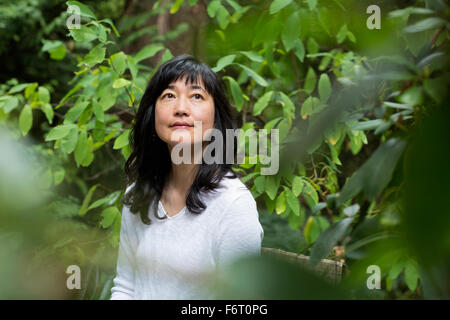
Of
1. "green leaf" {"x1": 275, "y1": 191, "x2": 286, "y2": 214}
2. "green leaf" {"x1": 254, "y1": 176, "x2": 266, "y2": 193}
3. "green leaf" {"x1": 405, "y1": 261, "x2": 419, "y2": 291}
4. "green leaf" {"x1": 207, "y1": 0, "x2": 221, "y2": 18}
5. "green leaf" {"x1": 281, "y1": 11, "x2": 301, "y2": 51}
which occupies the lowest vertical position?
"green leaf" {"x1": 405, "y1": 261, "x2": 419, "y2": 291}

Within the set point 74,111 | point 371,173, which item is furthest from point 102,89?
point 371,173

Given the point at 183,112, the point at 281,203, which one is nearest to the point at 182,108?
the point at 183,112

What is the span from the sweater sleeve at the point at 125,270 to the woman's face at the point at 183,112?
26 cm

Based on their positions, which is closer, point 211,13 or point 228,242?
point 228,242

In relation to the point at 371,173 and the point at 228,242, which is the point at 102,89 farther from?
the point at 371,173

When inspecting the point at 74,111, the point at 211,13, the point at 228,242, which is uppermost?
the point at 211,13

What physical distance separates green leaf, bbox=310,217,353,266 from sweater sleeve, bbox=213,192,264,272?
19.1 inches

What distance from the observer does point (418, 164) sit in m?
0.17

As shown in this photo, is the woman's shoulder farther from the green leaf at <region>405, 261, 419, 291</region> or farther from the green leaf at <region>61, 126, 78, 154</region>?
the green leaf at <region>61, 126, 78, 154</region>

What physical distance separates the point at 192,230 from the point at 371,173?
708 millimetres

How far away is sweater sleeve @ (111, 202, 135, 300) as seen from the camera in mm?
1071

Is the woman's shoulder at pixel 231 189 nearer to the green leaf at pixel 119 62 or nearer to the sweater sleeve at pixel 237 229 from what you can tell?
the sweater sleeve at pixel 237 229

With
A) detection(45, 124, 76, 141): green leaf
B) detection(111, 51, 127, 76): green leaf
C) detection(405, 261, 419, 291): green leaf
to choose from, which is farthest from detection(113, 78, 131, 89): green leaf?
detection(405, 261, 419, 291): green leaf

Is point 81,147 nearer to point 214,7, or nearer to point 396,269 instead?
point 214,7
